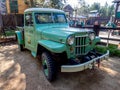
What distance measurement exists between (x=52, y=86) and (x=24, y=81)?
0.85m

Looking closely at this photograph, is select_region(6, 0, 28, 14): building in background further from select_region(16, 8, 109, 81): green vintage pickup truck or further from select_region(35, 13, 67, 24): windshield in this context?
select_region(35, 13, 67, 24): windshield

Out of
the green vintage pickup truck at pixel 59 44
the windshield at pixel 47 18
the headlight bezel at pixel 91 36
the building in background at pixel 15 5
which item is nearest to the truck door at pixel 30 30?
the green vintage pickup truck at pixel 59 44

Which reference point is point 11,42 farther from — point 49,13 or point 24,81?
point 24,81

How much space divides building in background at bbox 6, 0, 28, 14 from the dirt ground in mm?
12273

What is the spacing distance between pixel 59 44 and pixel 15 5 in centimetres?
1430

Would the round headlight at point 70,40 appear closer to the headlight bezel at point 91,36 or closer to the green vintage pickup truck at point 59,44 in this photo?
the green vintage pickup truck at point 59,44

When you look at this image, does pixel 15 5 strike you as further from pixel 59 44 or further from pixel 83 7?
pixel 83 7

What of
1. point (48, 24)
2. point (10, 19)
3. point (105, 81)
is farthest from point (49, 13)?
point (10, 19)

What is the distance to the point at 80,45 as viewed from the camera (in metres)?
3.43

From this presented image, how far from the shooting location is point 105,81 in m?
3.69

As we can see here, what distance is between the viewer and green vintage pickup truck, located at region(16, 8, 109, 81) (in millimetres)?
3223

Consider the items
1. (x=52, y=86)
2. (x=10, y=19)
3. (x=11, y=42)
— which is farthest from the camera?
(x=10, y=19)

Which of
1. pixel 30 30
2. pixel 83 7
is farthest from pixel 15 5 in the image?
pixel 83 7

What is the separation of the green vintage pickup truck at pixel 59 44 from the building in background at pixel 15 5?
1196 centimetres
